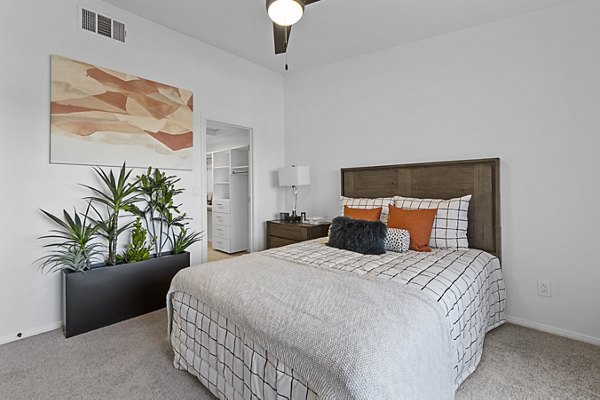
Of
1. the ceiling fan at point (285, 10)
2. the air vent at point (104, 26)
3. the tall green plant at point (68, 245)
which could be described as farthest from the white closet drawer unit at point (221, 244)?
the ceiling fan at point (285, 10)

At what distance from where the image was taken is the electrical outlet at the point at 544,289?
2.48 m

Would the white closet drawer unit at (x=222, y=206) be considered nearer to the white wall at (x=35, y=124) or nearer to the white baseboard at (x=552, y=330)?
the white wall at (x=35, y=124)

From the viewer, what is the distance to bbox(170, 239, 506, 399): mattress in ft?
4.23

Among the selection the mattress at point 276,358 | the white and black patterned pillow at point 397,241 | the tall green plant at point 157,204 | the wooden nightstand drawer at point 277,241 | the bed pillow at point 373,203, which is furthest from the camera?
the wooden nightstand drawer at point 277,241

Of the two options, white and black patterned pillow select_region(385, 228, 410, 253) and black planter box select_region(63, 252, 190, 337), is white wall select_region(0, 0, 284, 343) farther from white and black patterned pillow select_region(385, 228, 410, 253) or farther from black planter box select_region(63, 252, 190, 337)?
white and black patterned pillow select_region(385, 228, 410, 253)

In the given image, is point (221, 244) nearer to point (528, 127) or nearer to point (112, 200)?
point (112, 200)

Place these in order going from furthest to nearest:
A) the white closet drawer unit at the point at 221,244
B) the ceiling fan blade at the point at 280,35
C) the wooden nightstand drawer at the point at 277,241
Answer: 1. the white closet drawer unit at the point at 221,244
2. the wooden nightstand drawer at the point at 277,241
3. the ceiling fan blade at the point at 280,35

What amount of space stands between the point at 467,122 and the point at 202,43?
2.95m

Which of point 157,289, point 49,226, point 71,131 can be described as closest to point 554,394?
point 157,289

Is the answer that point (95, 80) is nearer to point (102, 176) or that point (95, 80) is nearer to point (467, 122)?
point (102, 176)

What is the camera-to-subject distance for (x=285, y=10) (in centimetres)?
190

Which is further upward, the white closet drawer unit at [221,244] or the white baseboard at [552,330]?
the white closet drawer unit at [221,244]

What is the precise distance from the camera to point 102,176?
2637mm

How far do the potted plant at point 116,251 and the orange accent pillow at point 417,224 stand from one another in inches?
82.8
